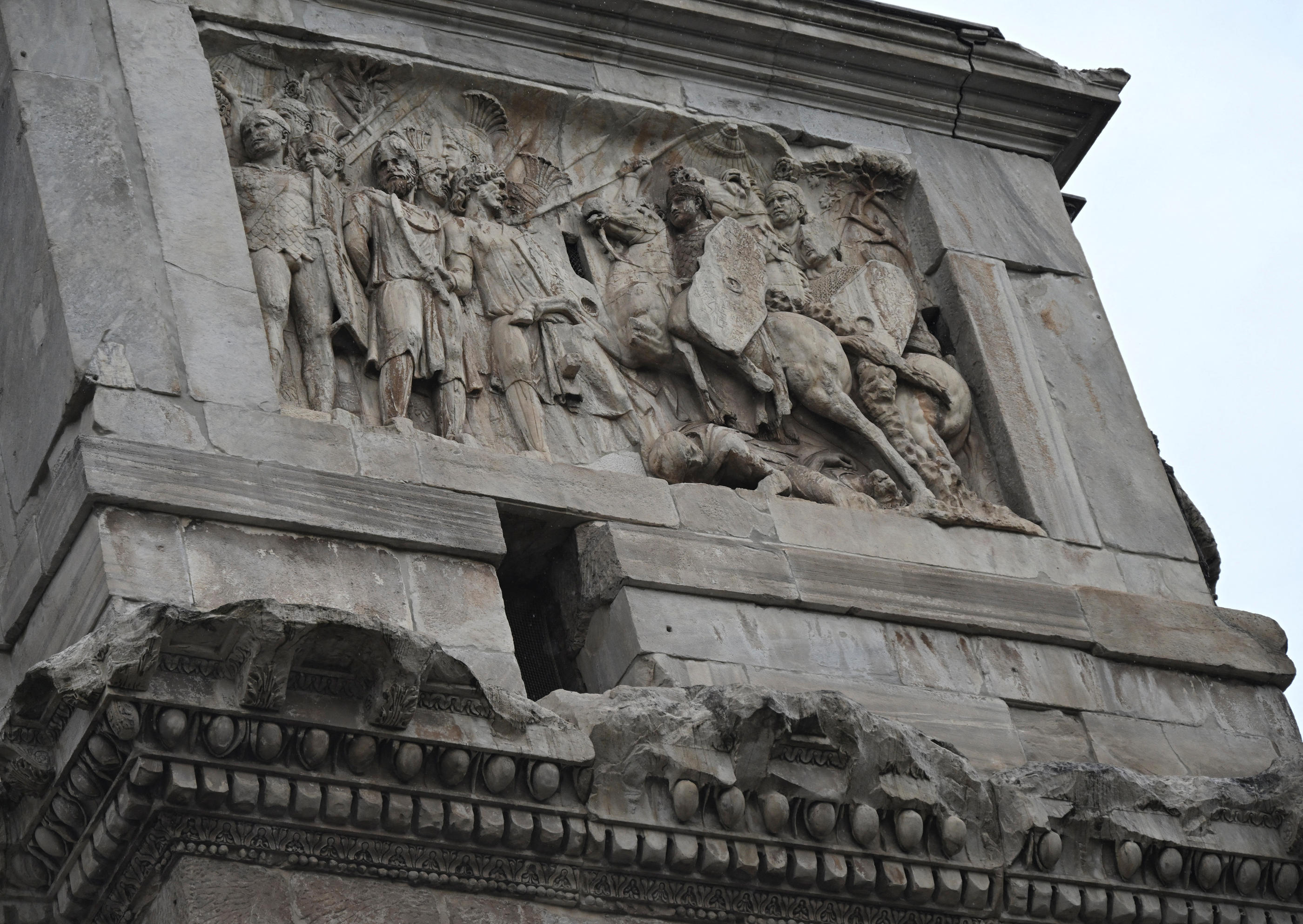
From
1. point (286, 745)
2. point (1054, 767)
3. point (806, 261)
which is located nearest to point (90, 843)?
point (286, 745)

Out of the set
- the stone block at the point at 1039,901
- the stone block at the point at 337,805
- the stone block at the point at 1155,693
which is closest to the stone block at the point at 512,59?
the stone block at the point at 1155,693

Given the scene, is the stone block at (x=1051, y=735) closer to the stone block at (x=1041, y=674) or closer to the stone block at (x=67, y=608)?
the stone block at (x=1041, y=674)

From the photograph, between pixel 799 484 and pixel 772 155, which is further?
pixel 772 155

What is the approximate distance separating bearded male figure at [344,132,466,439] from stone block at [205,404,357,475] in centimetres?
58

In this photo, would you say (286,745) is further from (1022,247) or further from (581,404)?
(1022,247)

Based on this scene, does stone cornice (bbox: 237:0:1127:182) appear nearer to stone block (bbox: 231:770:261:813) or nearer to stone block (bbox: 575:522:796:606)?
stone block (bbox: 575:522:796:606)

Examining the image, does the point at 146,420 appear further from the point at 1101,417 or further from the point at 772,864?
the point at 1101,417

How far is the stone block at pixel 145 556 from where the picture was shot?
826 centimetres

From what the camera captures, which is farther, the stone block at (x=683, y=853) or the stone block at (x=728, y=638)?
the stone block at (x=728, y=638)

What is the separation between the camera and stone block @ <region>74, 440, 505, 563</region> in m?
8.55

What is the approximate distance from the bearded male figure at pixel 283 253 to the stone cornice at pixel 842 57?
3.81 ft

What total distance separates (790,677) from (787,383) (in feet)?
6.11

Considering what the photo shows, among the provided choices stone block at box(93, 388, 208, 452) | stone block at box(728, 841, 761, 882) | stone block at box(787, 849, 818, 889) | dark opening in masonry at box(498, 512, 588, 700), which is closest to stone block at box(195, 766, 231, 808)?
stone block at box(93, 388, 208, 452)

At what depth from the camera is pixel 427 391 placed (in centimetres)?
1008
